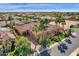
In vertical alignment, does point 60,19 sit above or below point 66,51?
above

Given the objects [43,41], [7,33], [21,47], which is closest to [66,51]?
[43,41]

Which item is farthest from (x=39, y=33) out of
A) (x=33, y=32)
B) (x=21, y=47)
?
(x=21, y=47)

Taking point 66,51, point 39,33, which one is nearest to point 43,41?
point 39,33

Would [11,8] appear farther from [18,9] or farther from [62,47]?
[62,47]

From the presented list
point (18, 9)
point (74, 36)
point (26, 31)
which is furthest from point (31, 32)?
point (74, 36)

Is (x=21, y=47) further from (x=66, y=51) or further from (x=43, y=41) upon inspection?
(x=66, y=51)

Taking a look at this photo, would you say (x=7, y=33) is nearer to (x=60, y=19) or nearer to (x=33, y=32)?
(x=33, y=32)

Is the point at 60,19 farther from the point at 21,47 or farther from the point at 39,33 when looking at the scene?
the point at 21,47

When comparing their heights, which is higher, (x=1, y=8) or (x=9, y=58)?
(x=1, y=8)

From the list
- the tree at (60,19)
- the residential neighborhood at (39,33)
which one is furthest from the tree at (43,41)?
the tree at (60,19)

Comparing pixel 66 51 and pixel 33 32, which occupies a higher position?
pixel 33 32
